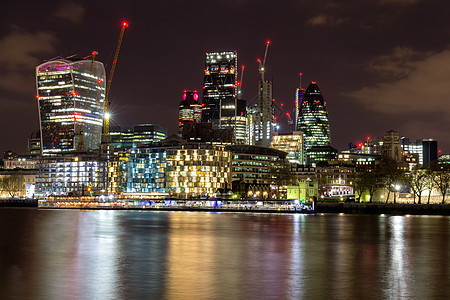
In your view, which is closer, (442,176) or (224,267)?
(224,267)

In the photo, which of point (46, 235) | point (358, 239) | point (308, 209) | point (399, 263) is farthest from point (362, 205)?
point (399, 263)

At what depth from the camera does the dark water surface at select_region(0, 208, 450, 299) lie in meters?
33.6

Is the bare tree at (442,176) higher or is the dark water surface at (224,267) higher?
the bare tree at (442,176)

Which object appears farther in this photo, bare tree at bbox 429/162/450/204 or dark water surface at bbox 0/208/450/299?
bare tree at bbox 429/162/450/204

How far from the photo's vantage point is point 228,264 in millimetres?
46281

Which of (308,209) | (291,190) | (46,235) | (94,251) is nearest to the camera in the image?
(94,251)

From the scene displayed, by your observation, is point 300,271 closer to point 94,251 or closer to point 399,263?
point 399,263

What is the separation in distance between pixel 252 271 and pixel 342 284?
25.7ft

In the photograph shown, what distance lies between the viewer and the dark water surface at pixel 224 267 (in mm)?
33625

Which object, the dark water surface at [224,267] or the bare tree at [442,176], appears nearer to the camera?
the dark water surface at [224,267]

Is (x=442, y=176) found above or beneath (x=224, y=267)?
above

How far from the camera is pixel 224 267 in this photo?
44312mm

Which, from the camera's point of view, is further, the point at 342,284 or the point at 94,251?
the point at 94,251

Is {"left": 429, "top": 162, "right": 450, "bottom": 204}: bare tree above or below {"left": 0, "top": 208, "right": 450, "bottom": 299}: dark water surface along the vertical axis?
above
